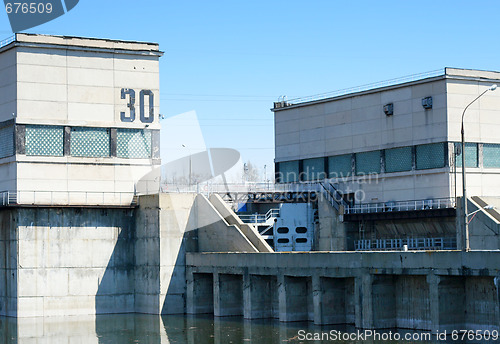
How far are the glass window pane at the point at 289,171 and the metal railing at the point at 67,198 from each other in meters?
19.0

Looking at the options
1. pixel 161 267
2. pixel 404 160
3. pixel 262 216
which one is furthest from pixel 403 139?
pixel 161 267

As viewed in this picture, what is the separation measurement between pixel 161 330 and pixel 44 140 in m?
16.0

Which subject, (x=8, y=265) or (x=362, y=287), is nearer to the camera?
(x=362, y=287)

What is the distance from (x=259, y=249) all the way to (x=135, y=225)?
32.8ft

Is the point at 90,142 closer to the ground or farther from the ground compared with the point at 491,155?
farther from the ground

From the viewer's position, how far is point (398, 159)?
70.9 m

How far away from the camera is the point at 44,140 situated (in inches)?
2457

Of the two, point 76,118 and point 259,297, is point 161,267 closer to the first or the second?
point 259,297

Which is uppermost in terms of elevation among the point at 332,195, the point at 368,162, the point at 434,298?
the point at 368,162

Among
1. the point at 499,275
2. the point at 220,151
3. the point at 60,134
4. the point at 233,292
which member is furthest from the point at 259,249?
the point at 220,151

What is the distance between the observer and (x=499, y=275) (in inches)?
1679

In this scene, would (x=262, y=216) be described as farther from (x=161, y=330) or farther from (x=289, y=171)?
(x=161, y=330)

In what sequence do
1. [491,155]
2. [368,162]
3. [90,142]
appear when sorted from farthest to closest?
[368,162] < [491,155] < [90,142]

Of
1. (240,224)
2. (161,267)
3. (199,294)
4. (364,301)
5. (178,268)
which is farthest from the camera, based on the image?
(178,268)
